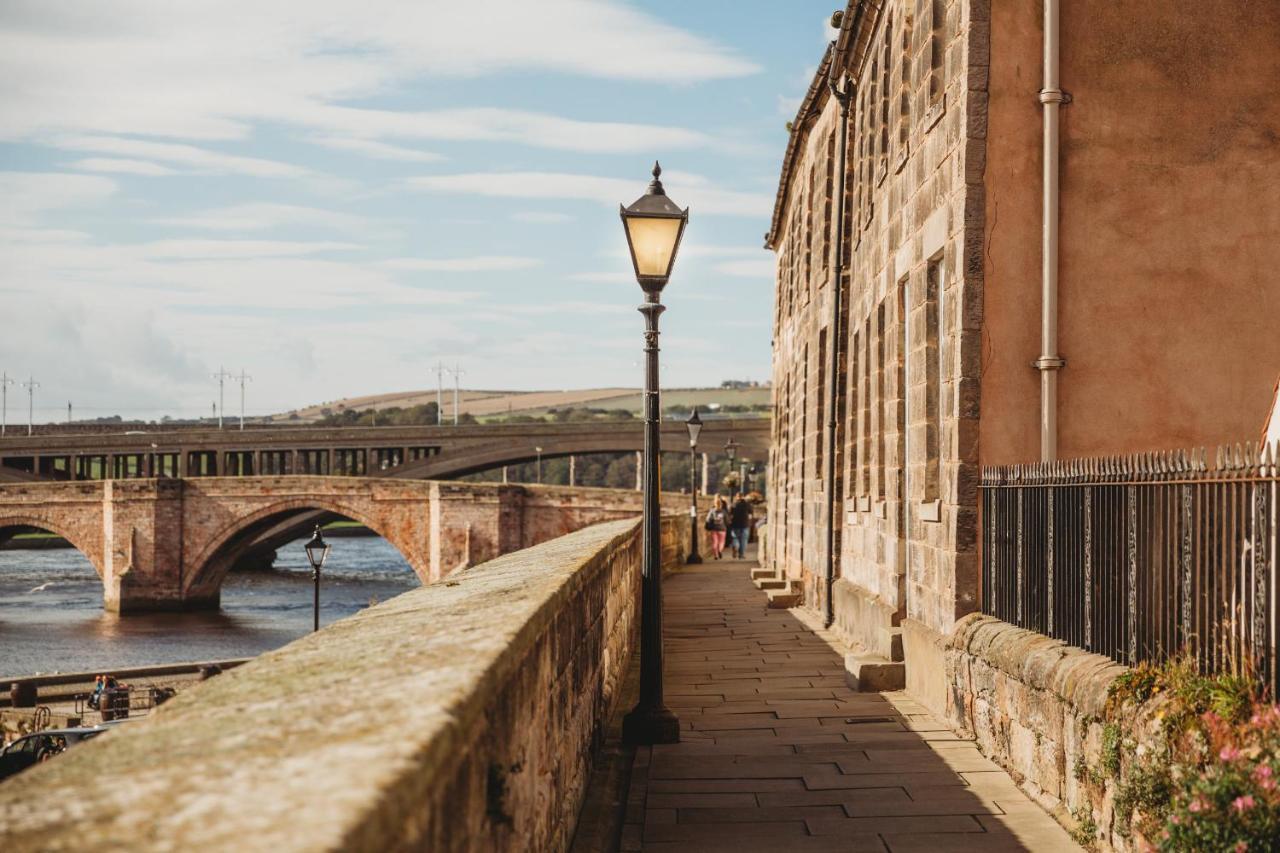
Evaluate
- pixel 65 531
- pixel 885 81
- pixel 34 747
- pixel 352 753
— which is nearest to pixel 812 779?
pixel 352 753

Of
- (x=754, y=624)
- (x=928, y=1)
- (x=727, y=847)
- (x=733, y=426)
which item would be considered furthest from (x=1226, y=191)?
(x=733, y=426)

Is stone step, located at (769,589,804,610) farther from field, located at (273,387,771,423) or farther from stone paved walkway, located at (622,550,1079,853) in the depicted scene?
field, located at (273,387,771,423)

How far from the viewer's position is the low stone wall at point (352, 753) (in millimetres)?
1802

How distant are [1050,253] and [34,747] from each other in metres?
14.7

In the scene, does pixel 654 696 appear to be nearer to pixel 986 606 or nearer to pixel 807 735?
pixel 807 735

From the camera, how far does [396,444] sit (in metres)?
73.5

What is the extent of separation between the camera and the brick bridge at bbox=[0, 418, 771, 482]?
2714 inches

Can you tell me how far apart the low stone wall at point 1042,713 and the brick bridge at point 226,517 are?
1591 inches

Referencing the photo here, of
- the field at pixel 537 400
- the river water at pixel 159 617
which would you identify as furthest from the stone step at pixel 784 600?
the field at pixel 537 400

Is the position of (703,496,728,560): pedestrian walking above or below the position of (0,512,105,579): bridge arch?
above

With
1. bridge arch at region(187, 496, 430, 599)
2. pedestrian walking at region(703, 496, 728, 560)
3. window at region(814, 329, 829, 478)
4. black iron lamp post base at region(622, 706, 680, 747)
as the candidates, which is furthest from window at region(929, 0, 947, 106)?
bridge arch at region(187, 496, 430, 599)

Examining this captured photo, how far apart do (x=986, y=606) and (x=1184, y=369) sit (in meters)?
1.99

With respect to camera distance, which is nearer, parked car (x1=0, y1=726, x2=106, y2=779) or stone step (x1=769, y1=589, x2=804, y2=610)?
parked car (x1=0, y1=726, x2=106, y2=779)

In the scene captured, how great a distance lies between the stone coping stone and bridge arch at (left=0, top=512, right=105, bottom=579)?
171 ft
